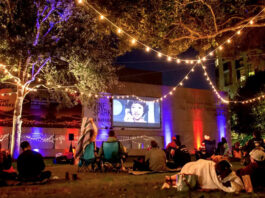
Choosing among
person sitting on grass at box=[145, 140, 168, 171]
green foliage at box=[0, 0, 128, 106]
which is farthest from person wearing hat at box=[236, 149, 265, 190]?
green foliage at box=[0, 0, 128, 106]

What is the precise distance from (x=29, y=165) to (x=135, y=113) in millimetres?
13486

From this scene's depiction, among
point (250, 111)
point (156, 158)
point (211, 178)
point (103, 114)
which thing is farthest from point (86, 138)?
point (250, 111)

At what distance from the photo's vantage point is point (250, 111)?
72.2 feet

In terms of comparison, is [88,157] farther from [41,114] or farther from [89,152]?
[41,114]

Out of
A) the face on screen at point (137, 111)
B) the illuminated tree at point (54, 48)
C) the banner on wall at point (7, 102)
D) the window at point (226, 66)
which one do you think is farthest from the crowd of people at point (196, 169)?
the window at point (226, 66)

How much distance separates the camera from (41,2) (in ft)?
38.8

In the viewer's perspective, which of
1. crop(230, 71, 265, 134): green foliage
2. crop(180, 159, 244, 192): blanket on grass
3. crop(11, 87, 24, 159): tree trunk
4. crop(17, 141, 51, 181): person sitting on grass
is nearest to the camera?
crop(180, 159, 244, 192): blanket on grass

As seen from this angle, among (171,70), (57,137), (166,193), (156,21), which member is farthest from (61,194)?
(171,70)

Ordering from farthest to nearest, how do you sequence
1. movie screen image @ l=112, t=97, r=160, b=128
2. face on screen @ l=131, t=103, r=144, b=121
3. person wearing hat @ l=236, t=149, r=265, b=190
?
face on screen @ l=131, t=103, r=144, b=121 → movie screen image @ l=112, t=97, r=160, b=128 → person wearing hat @ l=236, t=149, r=265, b=190

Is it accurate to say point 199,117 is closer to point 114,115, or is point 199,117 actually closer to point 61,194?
point 114,115

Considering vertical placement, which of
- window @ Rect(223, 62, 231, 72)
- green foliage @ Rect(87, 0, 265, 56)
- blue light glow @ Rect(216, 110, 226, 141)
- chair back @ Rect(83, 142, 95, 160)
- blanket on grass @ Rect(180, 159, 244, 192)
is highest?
window @ Rect(223, 62, 231, 72)

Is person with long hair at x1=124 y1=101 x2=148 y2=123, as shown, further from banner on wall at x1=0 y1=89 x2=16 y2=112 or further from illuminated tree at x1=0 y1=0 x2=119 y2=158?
banner on wall at x1=0 y1=89 x2=16 y2=112

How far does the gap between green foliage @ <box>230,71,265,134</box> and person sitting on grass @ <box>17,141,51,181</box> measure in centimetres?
1910

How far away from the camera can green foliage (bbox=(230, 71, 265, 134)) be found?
20.8 m
